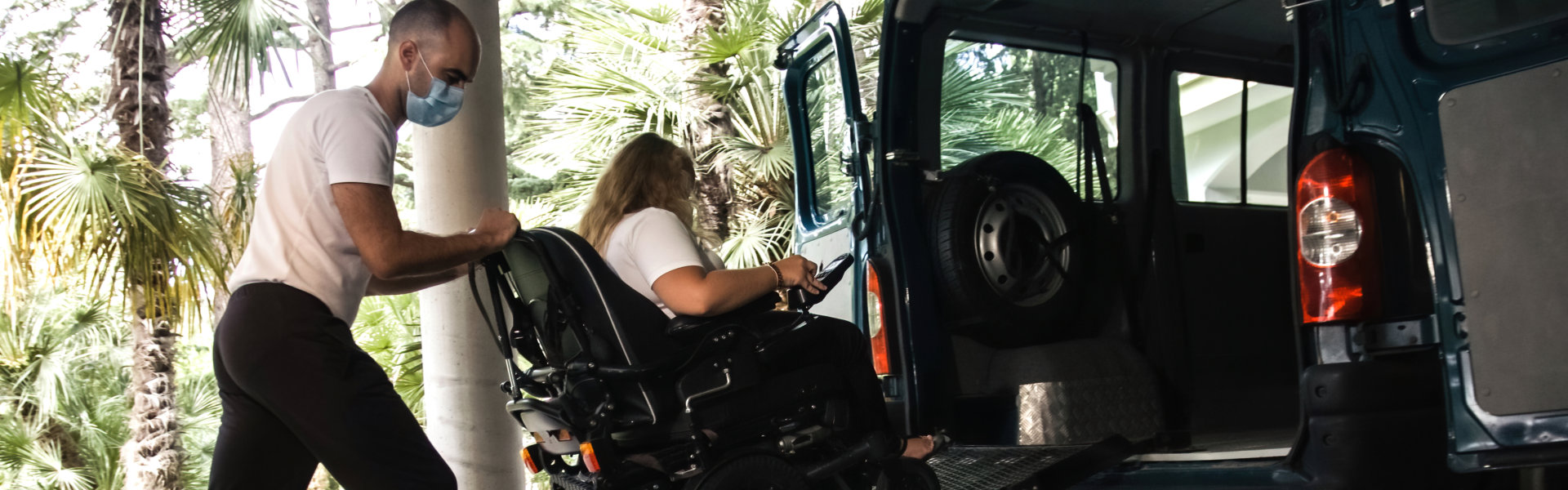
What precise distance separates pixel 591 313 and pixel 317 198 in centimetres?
73

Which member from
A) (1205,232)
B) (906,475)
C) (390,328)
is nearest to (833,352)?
(906,475)

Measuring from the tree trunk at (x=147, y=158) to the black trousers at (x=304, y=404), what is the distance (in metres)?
4.97

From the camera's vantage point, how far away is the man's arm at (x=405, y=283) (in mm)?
2760

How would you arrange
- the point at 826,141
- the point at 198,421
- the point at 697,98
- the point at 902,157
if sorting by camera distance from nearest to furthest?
1. the point at 902,157
2. the point at 826,141
3. the point at 697,98
4. the point at 198,421

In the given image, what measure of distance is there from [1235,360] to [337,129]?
343cm

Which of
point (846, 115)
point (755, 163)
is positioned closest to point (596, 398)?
point (846, 115)

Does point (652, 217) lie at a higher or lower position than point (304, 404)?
higher

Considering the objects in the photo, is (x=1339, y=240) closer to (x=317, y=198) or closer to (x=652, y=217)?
(x=652, y=217)

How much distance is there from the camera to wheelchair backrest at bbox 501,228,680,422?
112 inches

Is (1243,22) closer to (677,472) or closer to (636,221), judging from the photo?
(636,221)

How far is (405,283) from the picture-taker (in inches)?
112

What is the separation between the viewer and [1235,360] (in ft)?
14.7

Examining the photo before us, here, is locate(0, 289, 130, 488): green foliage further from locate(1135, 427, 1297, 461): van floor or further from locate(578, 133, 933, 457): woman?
locate(1135, 427, 1297, 461): van floor

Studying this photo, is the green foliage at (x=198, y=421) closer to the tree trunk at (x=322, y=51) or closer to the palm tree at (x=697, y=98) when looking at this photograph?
the tree trunk at (x=322, y=51)
